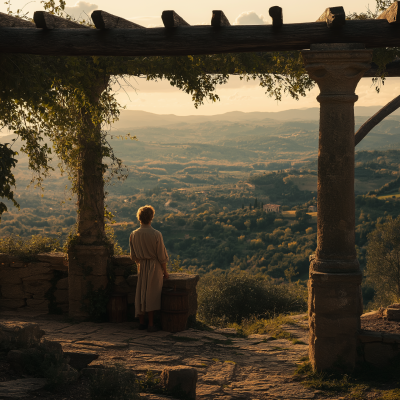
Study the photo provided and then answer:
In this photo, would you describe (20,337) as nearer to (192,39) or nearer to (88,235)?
(88,235)

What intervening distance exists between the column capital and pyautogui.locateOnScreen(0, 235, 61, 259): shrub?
5145 mm

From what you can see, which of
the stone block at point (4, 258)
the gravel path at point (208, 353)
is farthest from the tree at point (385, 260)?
the stone block at point (4, 258)

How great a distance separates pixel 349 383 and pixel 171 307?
2.46 m

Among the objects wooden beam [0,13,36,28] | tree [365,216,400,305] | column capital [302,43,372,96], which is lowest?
tree [365,216,400,305]

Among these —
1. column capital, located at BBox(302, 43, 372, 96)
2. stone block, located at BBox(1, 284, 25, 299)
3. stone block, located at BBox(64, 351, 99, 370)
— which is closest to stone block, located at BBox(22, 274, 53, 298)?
stone block, located at BBox(1, 284, 25, 299)

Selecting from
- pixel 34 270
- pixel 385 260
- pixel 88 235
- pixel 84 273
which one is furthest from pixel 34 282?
pixel 385 260

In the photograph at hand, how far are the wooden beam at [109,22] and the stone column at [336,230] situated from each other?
172 centimetres

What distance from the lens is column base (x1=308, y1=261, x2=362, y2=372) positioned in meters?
4.19

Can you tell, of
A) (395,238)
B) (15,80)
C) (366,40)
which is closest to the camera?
(366,40)

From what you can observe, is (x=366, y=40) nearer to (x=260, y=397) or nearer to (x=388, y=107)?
(x=260, y=397)

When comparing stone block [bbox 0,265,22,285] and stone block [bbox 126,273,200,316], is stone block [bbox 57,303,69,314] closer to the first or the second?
stone block [bbox 0,265,22,285]

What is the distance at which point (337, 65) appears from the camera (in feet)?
13.5

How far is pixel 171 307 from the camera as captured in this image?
18.9 feet

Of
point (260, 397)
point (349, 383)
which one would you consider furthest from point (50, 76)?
point (349, 383)
